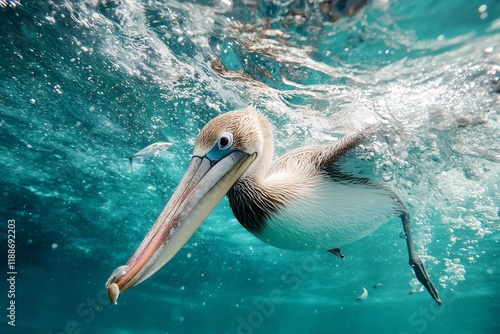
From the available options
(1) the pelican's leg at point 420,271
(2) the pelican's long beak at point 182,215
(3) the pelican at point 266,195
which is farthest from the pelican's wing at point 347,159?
(1) the pelican's leg at point 420,271

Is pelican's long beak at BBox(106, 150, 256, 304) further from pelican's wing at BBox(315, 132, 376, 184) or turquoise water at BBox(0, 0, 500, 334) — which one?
turquoise water at BBox(0, 0, 500, 334)

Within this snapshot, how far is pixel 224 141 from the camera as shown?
2988 millimetres

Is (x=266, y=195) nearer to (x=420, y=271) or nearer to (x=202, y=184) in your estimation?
(x=202, y=184)

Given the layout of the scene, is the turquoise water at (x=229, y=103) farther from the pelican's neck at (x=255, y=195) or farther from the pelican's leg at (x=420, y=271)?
the pelican's neck at (x=255, y=195)

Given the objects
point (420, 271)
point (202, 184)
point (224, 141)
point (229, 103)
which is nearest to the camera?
point (202, 184)

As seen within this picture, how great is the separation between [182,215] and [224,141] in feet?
2.65

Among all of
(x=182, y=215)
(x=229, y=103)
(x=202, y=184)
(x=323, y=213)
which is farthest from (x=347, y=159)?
(x=229, y=103)

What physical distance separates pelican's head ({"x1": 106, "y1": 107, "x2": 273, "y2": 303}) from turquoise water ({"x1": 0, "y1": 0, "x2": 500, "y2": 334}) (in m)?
2.38

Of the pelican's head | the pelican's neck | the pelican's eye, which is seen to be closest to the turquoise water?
the pelican's neck

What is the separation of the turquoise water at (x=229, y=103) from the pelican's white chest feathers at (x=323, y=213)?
95 cm

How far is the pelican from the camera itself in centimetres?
253

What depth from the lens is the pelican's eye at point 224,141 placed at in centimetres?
298

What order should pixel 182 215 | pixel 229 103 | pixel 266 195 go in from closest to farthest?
pixel 182 215 < pixel 266 195 < pixel 229 103

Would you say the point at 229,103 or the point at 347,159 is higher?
the point at 347,159
